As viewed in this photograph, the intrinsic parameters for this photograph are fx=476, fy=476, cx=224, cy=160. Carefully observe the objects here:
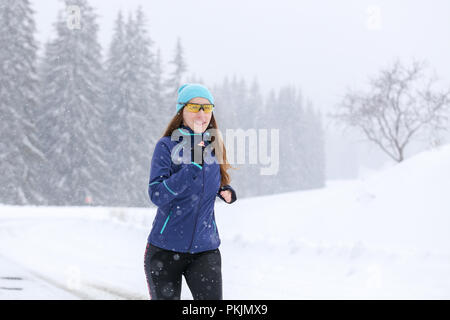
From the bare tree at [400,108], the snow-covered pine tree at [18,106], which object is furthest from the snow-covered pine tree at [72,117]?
the bare tree at [400,108]

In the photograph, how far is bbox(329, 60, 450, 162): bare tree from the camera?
18.9 metres

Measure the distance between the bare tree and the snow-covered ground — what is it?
17.2 feet

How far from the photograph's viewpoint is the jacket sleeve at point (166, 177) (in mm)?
2691

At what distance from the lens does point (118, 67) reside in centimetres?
3322

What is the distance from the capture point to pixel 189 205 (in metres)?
2.84

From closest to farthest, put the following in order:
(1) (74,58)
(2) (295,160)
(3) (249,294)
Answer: (3) (249,294) < (1) (74,58) < (2) (295,160)

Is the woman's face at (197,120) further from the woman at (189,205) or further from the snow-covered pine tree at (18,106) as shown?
the snow-covered pine tree at (18,106)

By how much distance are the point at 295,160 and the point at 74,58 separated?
123ft

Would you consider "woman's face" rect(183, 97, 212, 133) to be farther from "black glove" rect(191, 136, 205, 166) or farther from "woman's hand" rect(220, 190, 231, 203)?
"woman's hand" rect(220, 190, 231, 203)

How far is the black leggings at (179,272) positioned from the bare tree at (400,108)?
17.1 metres
